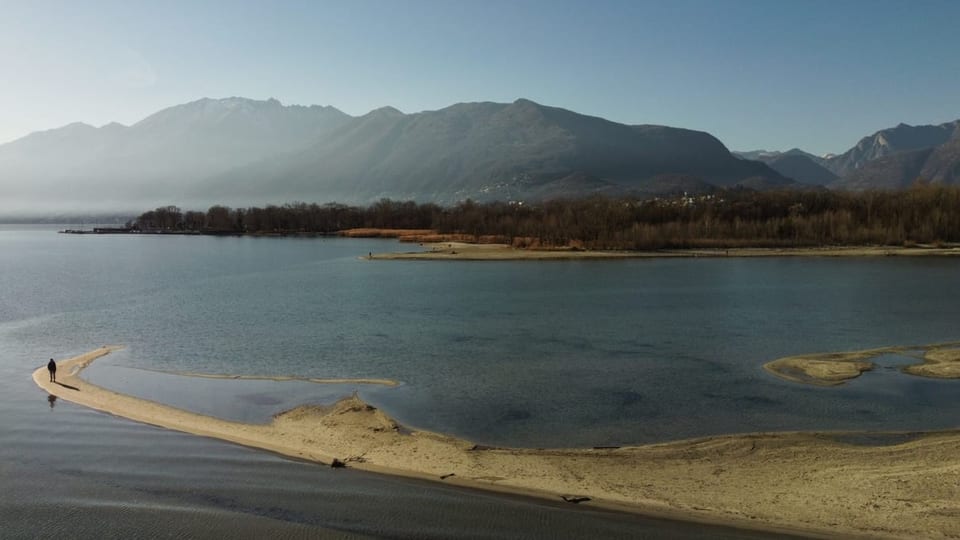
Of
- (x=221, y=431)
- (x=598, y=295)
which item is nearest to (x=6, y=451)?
(x=221, y=431)

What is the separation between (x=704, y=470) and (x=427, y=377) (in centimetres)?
976

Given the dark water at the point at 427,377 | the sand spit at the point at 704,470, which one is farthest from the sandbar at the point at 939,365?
the sand spit at the point at 704,470

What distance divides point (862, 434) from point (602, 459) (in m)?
5.96

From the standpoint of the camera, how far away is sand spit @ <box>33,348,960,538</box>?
1034cm

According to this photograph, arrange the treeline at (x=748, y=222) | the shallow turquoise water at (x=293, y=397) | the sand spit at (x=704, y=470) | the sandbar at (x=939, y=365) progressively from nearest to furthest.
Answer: the sand spit at (x=704, y=470)
the shallow turquoise water at (x=293, y=397)
the sandbar at (x=939, y=365)
the treeline at (x=748, y=222)

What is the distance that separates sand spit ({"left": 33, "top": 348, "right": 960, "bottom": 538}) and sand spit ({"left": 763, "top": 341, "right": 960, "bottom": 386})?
5.37m

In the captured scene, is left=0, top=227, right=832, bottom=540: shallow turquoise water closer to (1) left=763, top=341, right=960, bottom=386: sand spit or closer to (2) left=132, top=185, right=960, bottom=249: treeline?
(1) left=763, top=341, right=960, bottom=386: sand spit

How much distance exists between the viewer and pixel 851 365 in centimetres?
2081

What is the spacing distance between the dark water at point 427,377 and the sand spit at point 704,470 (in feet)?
2.19

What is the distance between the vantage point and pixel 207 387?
1967cm

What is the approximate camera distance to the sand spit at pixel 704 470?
10336mm

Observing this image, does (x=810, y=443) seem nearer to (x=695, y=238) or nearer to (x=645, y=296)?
(x=645, y=296)

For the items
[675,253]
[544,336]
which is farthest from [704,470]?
[675,253]

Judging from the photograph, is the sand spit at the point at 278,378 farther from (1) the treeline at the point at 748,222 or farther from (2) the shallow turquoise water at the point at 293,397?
(1) the treeline at the point at 748,222
